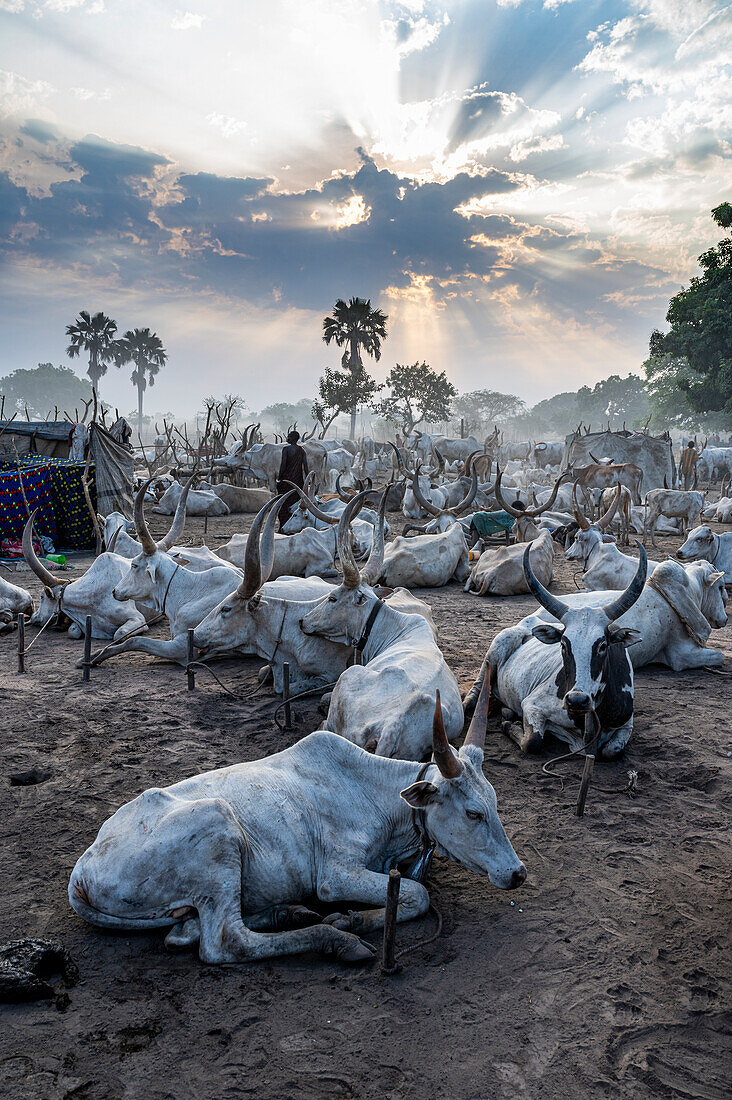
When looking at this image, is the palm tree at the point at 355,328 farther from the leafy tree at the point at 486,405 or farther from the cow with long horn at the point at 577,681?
the leafy tree at the point at 486,405

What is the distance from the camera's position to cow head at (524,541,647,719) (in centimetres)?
434

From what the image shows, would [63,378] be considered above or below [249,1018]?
above

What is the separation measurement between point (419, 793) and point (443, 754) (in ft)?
0.75

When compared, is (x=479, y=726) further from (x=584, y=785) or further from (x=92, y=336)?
(x=92, y=336)

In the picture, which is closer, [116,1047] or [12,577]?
[116,1047]

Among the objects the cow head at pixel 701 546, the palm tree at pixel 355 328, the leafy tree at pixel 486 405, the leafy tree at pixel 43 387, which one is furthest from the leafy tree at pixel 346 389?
the leafy tree at pixel 43 387

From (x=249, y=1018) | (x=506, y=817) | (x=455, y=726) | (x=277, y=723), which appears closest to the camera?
(x=249, y=1018)

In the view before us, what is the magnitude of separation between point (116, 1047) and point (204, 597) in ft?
16.5

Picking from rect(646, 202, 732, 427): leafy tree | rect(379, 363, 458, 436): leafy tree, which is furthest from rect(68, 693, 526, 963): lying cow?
rect(379, 363, 458, 436): leafy tree

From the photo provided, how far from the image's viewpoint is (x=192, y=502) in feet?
59.7

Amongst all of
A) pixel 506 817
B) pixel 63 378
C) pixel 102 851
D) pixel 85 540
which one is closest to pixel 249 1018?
pixel 102 851

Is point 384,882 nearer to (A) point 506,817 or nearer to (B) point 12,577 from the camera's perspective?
(A) point 506,817

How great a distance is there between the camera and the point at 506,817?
4.05 metres

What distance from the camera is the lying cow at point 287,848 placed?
2852 mm
